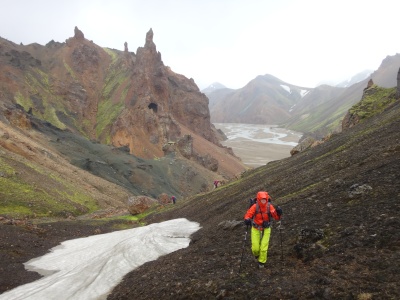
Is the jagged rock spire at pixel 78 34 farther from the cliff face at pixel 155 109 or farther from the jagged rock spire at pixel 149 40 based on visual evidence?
the jagged rock spire at pixel 149 40

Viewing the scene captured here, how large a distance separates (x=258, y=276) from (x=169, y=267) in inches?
205

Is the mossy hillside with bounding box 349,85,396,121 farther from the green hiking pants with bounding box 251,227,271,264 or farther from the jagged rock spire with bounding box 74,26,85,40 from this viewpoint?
the jagged rock spire with bounding box 74,26,85,40

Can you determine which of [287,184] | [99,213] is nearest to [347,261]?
[287,184]

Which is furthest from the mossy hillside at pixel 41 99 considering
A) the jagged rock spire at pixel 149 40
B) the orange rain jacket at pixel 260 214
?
the orange rain jacket at pixel 260 214

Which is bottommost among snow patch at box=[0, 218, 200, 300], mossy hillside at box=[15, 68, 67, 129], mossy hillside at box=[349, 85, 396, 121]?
snow patch at box=[0, 218, 200, 300]

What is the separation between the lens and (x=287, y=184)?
77.5ft

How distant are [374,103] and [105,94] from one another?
101129 millimetres

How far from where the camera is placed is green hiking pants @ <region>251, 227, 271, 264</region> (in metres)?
11.2

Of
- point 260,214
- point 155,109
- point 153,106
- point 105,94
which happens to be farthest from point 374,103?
point 105,94

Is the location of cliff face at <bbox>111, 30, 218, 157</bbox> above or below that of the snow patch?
above

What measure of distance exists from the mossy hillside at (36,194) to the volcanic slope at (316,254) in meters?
22.9

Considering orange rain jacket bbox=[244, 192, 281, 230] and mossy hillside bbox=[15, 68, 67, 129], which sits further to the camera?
mossy hillside bbox=[15, 68, 67, 129]

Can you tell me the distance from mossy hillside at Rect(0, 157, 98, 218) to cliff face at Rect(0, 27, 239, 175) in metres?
47.4

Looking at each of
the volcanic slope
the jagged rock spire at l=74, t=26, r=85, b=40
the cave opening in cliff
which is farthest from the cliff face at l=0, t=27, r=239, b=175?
the volcanic slope
